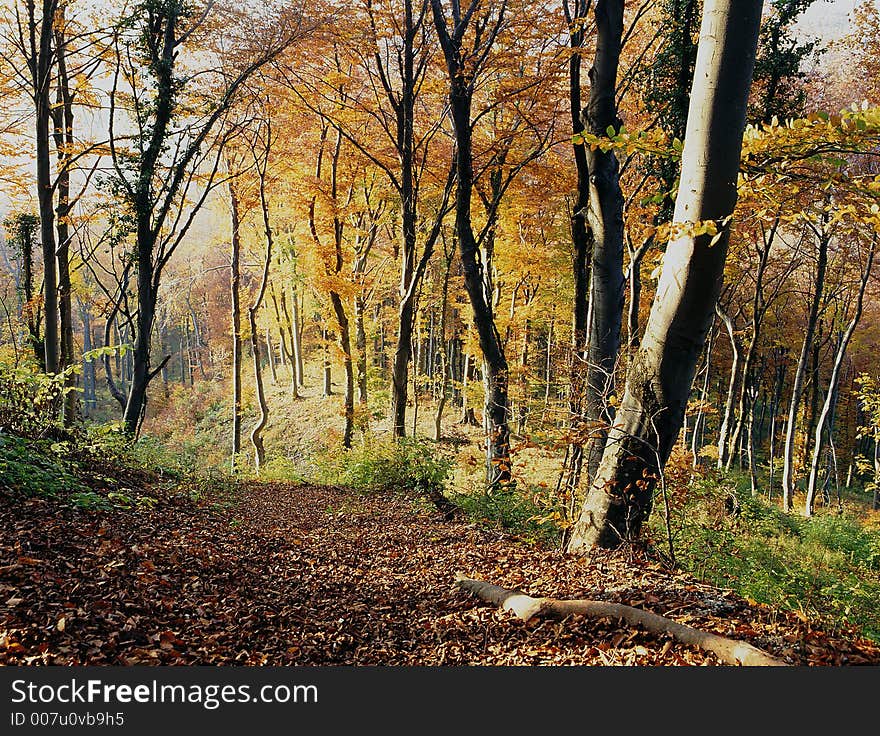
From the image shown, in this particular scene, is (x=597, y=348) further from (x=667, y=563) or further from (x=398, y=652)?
(x=398, y=652)

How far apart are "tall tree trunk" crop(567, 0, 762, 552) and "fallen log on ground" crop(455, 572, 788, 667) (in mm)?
1044

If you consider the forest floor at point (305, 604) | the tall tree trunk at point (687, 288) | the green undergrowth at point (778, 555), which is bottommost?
the green undergrowth at point (778, 555)

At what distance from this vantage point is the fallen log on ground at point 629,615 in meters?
2.90

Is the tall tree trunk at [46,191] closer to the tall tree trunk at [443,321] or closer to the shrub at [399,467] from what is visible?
the shrub at [399,467]

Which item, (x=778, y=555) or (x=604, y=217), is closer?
(x=604, y=217)

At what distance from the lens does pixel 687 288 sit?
3879 millimetres

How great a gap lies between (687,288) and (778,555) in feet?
26.2

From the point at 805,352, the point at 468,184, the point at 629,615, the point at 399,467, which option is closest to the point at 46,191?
the point at 468,184

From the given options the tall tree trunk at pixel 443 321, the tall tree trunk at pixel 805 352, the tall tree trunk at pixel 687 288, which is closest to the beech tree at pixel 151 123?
the tall tree trunk at pixel 443 321

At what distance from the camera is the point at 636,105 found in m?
13.3

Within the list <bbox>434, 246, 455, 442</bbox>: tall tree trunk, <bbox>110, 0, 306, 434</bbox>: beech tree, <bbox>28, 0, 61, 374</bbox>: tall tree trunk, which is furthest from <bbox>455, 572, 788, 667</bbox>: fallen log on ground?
<bbox>434, 246, 455, 442</bbox>: tall tree trunk

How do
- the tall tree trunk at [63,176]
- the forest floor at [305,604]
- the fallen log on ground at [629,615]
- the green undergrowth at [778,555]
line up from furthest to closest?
the tall tree trunk at [63,176], the green undergrowth at [778,555], the forest floor at [305,604], the fallen log on ground at [629,615]

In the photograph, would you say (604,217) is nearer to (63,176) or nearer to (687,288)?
(687,288)

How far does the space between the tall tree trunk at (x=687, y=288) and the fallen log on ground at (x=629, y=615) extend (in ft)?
3.43
